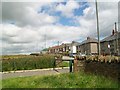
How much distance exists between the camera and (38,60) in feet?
87.8

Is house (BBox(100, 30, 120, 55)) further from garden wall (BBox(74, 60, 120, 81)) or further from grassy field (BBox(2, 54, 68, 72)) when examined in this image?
garden wall (BBox(74, 60, 120, 81))

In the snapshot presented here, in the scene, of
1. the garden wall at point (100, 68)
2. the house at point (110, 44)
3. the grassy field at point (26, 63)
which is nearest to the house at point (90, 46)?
the house at point (110, 44)

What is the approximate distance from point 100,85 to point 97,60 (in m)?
2.81

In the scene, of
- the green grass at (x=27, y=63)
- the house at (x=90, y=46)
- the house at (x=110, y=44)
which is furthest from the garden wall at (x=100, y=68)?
the house at (x=90, y=46)

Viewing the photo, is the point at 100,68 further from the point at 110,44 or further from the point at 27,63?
the point at 110,44

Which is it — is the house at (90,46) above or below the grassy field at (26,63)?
above

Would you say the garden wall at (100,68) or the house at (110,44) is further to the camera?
the house at (110,44)

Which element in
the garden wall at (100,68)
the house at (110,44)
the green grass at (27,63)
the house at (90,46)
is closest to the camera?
the garden wall at (100,68)

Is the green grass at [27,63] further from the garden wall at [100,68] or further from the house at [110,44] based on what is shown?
the house at [110,44]

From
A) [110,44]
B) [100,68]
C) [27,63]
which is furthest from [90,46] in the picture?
[100,68]

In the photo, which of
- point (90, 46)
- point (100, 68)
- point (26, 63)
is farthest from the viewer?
point (90, 46)

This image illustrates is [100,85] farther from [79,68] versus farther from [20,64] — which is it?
[20,64]

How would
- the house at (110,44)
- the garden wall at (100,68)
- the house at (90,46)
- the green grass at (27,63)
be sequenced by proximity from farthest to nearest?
the house at (90,46), the house at (110,44), the green grass at (27,63), the garden wall at (100,68)

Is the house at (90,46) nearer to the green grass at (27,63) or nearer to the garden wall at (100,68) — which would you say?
the green grass at (27,63)
